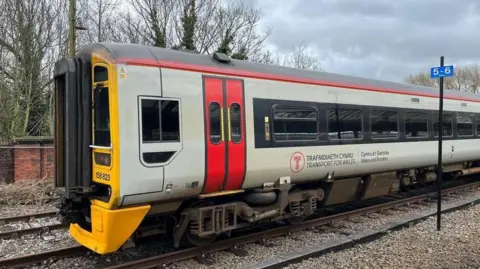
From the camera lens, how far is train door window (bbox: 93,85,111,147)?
5.60 metres

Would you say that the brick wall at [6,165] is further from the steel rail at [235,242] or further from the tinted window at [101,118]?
the steel rail at [235,242]

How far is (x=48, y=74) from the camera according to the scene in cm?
2041

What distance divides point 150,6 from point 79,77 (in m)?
22.3

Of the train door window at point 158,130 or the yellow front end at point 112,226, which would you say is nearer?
the yellow front end at point 112,226

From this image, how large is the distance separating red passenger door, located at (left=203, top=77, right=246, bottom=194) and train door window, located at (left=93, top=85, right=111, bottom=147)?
134 centimetres

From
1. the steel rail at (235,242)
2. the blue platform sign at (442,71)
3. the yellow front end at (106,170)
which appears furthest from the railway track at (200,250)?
the blue platform sign at (442,71)

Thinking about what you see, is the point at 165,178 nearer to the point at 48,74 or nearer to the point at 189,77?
the point at 189,77

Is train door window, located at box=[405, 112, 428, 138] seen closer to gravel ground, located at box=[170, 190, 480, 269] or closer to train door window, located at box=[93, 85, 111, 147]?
gravel ground, located at box=[170, 190, 480, 269]

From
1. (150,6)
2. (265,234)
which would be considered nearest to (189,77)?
(265,234)

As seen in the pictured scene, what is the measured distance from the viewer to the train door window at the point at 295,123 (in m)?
7.16

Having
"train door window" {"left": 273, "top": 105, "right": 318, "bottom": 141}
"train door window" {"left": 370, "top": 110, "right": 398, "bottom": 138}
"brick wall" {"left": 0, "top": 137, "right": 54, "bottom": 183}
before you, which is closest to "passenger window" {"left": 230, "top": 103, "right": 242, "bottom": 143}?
"train door window" {"left": 273, "top": 105, "right": 318, "bottom": 141}

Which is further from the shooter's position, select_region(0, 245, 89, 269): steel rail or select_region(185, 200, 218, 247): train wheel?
select_region(185, 200, 218, 247): train wheel

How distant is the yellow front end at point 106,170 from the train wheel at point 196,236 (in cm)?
95

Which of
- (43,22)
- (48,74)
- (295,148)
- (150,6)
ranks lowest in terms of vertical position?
(295,148)
